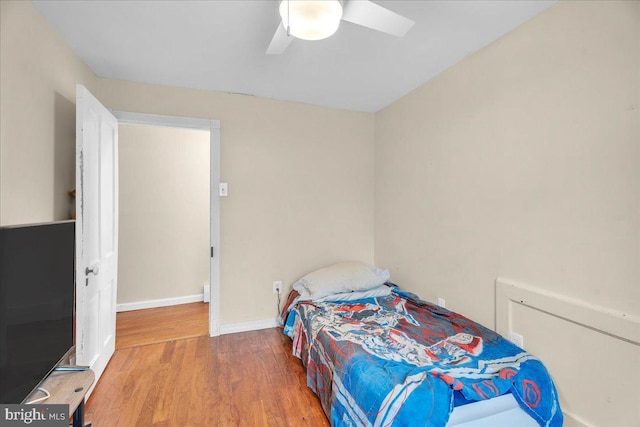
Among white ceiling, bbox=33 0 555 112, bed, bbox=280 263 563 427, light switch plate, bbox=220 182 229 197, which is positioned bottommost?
bed, bbox=280 263 563 427

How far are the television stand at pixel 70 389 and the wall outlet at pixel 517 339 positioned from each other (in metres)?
2.31

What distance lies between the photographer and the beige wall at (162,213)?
141 inches

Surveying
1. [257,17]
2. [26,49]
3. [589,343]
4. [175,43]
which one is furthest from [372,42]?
[589,343]

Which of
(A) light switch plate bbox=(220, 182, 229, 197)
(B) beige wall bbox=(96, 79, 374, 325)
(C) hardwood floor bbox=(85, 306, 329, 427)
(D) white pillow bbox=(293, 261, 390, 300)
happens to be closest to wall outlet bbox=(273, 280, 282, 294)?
(B) beige wall bbox=(96, 79, 374, 325)

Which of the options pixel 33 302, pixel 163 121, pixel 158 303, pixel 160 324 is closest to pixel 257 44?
pixel 163 121

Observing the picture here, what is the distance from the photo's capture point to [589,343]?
148 centimetres

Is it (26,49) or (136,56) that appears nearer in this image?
(26,49)

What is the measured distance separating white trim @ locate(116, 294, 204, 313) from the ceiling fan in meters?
Answer: 3.62

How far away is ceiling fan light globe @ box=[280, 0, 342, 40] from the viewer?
1119 mm

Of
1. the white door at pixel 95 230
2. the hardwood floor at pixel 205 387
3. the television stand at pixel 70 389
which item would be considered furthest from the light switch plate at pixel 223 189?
the television stand at pixel 70 389

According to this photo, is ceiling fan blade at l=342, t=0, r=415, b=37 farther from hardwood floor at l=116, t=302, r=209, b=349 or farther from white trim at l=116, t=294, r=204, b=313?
white trim at l=116, t=294, r=204, b=313

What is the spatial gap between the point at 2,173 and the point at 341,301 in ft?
7.76

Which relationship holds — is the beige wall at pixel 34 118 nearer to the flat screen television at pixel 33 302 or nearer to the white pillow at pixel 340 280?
the flat screen television at pixel 33 302

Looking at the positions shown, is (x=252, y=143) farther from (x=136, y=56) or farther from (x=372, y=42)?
(x=372, y=42)
